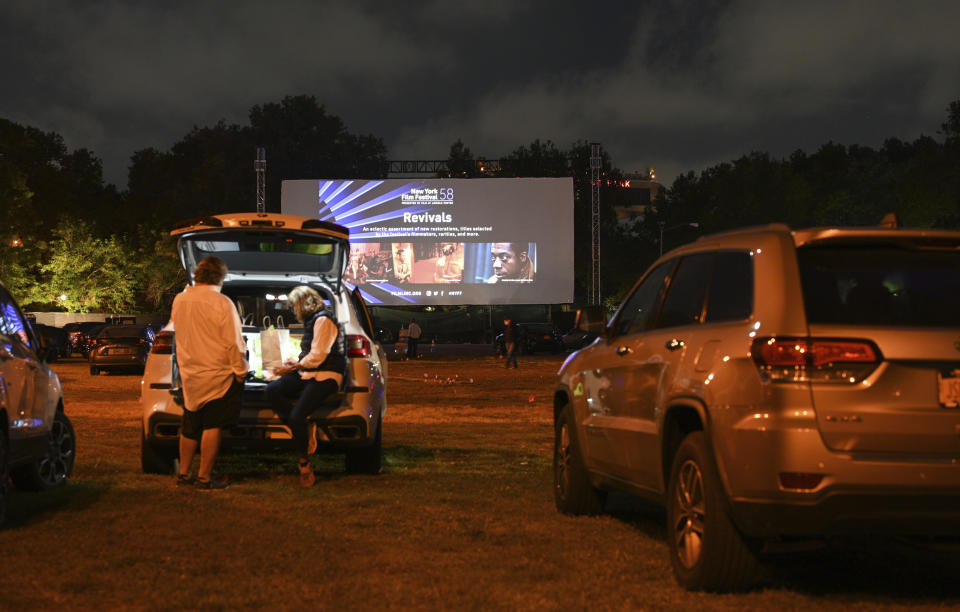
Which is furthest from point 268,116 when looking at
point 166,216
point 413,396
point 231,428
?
point 231,428

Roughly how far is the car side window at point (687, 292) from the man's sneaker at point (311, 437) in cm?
365

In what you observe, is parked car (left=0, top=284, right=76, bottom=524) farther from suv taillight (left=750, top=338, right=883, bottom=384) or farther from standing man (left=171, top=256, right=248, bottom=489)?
suv taillight (left=750, top=338, right=883, bottom=384)

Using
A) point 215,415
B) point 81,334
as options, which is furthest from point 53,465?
point 81,334

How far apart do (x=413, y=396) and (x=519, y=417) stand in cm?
559

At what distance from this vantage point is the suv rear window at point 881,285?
5520mm

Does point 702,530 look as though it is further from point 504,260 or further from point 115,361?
point 504,260

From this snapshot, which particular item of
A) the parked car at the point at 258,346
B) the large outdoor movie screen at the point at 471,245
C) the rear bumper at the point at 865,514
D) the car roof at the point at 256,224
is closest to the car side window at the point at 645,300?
the rear bumper at the point at 865,514

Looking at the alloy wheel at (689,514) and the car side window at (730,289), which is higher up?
the car side window at (730,289)

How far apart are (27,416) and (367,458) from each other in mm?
2865

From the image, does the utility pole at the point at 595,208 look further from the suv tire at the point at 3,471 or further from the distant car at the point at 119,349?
the suv tire at the point at 3,471

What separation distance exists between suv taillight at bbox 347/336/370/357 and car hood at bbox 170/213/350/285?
81 cm

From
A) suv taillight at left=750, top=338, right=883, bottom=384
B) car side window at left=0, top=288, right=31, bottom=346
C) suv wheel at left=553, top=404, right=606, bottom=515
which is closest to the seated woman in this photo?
car side window at left=0, top=288, right=31, bottom=346

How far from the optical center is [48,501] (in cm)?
902

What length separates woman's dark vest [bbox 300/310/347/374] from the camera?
384 inches
